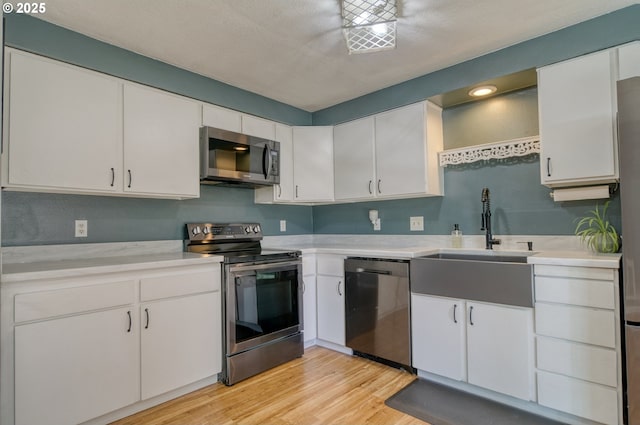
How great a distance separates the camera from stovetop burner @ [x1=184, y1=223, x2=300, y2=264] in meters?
2.62

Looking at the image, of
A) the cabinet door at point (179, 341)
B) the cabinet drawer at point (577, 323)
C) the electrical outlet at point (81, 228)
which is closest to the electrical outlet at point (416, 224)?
the cabinet drawer at point (577, 323)

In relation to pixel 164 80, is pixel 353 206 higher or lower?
lower

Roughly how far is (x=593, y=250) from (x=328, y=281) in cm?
188

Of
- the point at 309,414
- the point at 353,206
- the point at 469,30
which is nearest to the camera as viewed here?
the point at 309,414

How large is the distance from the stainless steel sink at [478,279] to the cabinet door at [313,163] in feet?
4.29

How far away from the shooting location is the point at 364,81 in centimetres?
297

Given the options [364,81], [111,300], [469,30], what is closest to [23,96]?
[111,300]

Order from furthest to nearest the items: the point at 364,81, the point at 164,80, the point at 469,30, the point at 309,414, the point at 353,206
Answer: the point at 353,206 < the point at 364,81 < the point at 164,80 < the point at 469,30 < the point at 309,414

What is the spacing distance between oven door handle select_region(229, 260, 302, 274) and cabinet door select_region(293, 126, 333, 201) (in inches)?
30.0

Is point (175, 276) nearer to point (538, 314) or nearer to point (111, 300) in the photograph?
point (111, 300)

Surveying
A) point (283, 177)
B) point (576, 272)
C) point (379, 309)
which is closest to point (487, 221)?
point (576, 272)

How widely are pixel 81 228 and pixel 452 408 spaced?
261cm

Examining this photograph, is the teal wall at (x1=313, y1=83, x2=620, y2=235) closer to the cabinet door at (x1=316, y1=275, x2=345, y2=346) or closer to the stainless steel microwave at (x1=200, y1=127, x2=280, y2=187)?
the cabinet door at (x1=316, y1=275, x2=345, y2=346)

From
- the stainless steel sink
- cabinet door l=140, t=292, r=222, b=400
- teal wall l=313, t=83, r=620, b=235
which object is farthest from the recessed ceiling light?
cabinet door l=140, t=292, r=222, b=400
